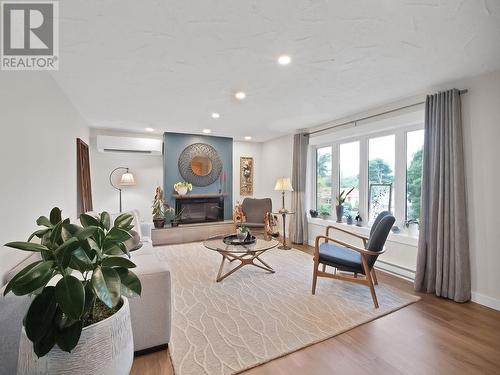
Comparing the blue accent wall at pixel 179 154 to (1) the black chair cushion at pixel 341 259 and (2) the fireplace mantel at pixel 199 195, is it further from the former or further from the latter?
(1) the black chair cushion at pixel 341 259

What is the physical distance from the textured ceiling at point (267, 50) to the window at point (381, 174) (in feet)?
2.17

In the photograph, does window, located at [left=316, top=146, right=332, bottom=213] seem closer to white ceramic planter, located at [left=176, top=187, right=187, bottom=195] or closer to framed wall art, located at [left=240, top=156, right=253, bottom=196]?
framed wall art, located at [left=240, top=156, right=253, bottom=196]

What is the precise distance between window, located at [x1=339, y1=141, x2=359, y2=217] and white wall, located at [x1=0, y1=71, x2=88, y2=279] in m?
4.18

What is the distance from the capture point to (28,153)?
1.91 m

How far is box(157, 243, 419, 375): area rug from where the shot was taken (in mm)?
1748

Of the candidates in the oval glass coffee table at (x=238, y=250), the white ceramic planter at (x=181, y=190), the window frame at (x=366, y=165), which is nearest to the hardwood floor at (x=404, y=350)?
the oval glass coffee table at (x=238, y=250)

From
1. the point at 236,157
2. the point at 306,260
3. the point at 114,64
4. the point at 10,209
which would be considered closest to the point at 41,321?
the point at 10,209

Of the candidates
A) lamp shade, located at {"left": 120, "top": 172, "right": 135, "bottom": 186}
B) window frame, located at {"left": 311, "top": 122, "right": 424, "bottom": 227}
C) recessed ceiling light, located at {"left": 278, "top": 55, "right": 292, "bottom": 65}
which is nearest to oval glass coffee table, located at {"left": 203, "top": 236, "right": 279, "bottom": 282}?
window frame, located at {"left": 311, "top": 122, "right": 424, "bottom": 227}

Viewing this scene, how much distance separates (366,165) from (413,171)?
28.9 inches

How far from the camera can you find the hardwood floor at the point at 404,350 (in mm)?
1620

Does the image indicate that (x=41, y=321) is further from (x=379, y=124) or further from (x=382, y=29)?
(x=379, y=124)

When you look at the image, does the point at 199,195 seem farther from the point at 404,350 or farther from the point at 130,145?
the point at 404,350

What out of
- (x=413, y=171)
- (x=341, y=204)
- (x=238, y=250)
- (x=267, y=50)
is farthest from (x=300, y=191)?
(x=267, y=50)

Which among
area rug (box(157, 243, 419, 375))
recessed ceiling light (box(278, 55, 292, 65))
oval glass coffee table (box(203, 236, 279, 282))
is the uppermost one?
recessed ceiling light (box(278, 55, 292, 65))
